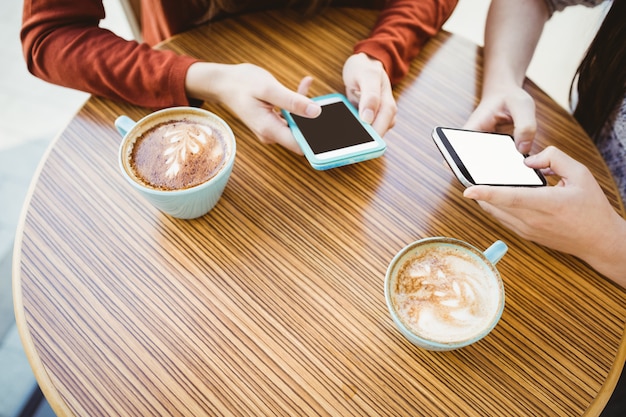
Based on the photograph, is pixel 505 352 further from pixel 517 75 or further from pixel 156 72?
pixel 156 72

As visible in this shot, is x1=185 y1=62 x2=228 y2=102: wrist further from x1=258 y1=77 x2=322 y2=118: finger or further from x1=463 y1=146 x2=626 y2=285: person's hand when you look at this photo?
x1=463 y1=146 x2=626 y2=285: person's hand

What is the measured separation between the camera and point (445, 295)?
2.15ft

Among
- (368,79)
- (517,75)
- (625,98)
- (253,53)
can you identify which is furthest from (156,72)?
(625,98)

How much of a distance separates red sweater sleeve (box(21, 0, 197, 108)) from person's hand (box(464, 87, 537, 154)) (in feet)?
2.06

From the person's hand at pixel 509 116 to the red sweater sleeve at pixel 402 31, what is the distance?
0.70ft

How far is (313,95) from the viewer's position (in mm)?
957

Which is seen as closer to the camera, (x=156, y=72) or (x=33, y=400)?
(x=156, y=72)

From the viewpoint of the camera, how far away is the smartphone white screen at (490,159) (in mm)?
753

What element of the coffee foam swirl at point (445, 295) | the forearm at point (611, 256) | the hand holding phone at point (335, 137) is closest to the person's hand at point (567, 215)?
the forearm at point (611, 256)

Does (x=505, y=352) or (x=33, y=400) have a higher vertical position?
(x=505, y=352)

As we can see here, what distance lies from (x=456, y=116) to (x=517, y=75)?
7.6 inches

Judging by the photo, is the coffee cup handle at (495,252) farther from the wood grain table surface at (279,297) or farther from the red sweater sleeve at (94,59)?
the red sweater sleeve at (94,59)

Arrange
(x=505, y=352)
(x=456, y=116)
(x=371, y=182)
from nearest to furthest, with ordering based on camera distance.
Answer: (x=505, y=352)
(x=371, y=182)
(x=456, y=116)

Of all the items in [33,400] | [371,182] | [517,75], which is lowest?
[33,400]
